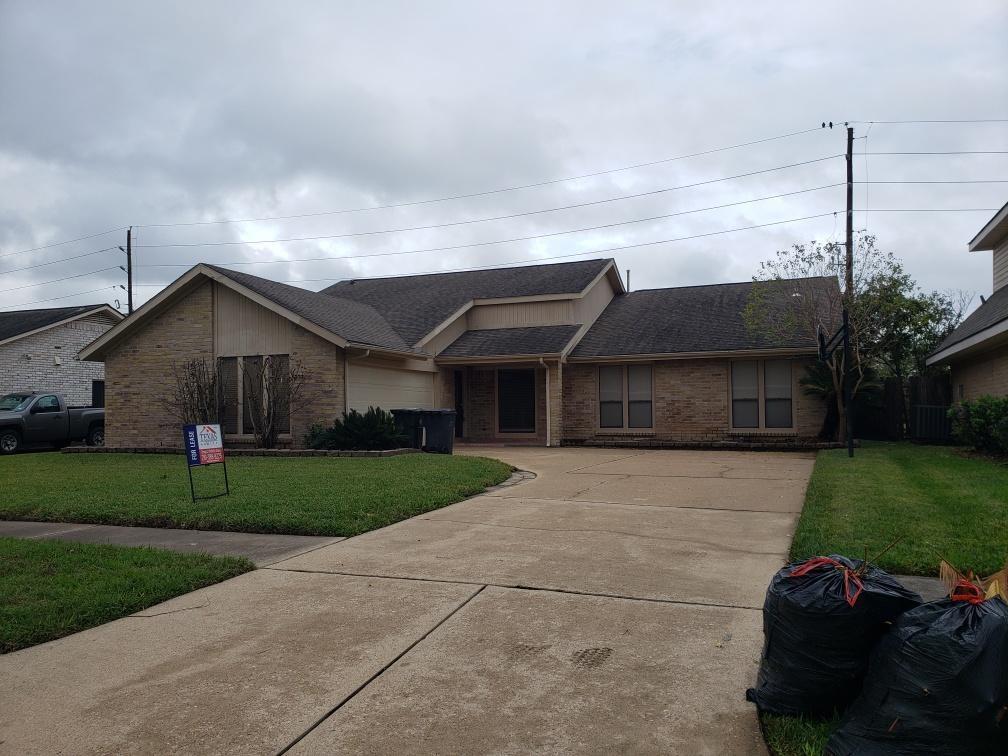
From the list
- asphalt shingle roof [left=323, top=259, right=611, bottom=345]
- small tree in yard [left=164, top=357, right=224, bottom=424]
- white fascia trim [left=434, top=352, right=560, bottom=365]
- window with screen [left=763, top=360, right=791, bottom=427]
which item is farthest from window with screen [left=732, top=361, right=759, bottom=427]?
small tree in yard [left=164, top=357, right=224, bottom=424]

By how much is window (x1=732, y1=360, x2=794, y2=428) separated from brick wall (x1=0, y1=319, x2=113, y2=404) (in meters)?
21.6

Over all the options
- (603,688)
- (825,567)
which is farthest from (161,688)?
(825,567)

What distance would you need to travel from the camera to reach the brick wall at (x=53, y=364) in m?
25.8

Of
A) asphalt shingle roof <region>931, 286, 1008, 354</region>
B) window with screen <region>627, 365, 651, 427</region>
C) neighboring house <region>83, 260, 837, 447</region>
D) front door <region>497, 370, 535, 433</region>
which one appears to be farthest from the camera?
front door <region>497, 370, 535, 433</region>

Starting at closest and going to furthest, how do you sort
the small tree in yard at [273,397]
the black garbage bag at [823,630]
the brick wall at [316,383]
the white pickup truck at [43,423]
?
the black garbage bag at [823,630] → the brick wall at [316,383] → the small tree in yard at [273,397] → the white pickup truck at [43,423]

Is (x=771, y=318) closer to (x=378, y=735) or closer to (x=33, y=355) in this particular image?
(x=378, y=735)

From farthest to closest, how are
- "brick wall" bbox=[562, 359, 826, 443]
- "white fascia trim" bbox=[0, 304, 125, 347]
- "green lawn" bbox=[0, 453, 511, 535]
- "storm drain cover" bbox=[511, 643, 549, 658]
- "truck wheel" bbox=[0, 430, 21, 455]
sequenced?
"white fascia trim" bbox=[0, 304, 125, 347] → "truck wheel" bbox=[0, 430, 21, 455] → "brick wall" bbox=[562, 359, 826, 443] → "green lawn" bbox=[0, 453, 511, 535] → "storm drain cover" bbox=[511, 643, 549, 658]

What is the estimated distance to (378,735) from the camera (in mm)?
3307

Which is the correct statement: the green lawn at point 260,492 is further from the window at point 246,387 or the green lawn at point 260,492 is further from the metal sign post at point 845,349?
the metal sign post at point 845,349

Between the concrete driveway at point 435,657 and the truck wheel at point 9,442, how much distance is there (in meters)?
17.5

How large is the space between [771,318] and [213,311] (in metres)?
14.0

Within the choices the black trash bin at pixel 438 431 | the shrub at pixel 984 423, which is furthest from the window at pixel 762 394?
the black trash bin at pixel 438 431

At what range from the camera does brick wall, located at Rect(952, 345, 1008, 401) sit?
615 inches

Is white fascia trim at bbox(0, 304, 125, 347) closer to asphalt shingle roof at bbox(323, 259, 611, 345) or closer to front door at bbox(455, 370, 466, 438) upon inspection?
asphalt shingle roof at bbox(323, 259, 611, 345)
